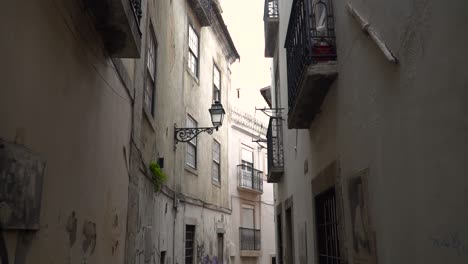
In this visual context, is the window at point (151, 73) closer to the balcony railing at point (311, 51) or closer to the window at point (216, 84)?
the balcony railing at point (311, 51)

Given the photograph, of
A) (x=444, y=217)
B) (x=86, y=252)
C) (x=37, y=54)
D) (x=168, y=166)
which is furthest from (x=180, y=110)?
(x=444, y=217)

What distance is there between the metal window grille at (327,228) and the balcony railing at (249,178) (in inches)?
659

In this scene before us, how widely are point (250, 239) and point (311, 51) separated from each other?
20.0 metres

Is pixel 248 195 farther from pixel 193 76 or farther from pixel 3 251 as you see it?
pixel 3 251

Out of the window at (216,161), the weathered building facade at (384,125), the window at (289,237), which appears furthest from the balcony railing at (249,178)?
the weathered building facade at (384,125)

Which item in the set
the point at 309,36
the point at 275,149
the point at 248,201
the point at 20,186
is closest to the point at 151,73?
the point at 275,149

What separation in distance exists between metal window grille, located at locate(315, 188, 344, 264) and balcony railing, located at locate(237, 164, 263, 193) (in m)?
16.7

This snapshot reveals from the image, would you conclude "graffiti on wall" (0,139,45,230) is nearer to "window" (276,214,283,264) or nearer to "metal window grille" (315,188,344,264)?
"metal window grille" (315,188,344,264)

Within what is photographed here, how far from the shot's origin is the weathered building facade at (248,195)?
22812 millimetres

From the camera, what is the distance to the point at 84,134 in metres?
3.83

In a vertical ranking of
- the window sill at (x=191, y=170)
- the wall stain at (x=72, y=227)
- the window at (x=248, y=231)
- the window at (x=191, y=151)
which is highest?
the window at (x=191, y=151)

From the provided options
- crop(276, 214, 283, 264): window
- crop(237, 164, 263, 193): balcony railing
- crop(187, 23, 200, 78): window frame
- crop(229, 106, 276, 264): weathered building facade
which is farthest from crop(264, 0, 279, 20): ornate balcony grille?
crop(237, 164, 263, 193): balcony railing

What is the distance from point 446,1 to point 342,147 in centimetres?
245

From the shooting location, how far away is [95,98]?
4.16 metres
